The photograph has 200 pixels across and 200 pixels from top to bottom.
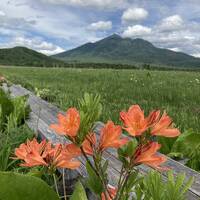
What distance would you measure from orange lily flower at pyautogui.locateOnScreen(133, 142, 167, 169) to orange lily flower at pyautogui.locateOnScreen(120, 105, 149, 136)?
0.04 meters

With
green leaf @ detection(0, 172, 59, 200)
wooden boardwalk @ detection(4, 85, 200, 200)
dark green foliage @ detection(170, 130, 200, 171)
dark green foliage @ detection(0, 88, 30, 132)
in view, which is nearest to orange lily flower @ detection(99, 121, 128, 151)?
green leaf @ detection(0, 172, 59, 200)

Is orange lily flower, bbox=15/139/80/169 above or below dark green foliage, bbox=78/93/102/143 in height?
below

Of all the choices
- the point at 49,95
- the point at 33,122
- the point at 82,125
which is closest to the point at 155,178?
the point at 82,125

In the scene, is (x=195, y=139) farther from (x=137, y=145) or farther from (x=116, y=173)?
(x=137, y=145)

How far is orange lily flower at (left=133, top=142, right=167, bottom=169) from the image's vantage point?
3.18ft

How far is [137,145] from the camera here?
1.02 m

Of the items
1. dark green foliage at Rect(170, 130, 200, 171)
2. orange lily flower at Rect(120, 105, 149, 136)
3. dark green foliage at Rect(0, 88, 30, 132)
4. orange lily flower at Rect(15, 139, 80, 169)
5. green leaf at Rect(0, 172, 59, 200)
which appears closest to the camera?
→ orange lily flower at Rect(120, 105, 149, 136)

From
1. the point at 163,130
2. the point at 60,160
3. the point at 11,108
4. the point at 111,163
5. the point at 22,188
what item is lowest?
the point at 11,108

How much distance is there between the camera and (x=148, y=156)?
38.4 inches

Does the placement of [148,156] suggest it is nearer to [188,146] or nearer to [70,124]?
[70,124]

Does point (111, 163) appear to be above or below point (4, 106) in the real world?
above

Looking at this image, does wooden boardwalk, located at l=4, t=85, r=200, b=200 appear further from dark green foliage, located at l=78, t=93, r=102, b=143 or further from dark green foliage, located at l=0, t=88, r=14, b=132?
dark green foliage, located at l=78, t=93, r=102, b=143

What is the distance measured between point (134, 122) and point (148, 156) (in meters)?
0.08

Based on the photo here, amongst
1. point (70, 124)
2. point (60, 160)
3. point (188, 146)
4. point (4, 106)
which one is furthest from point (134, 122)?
point (4, 106)
